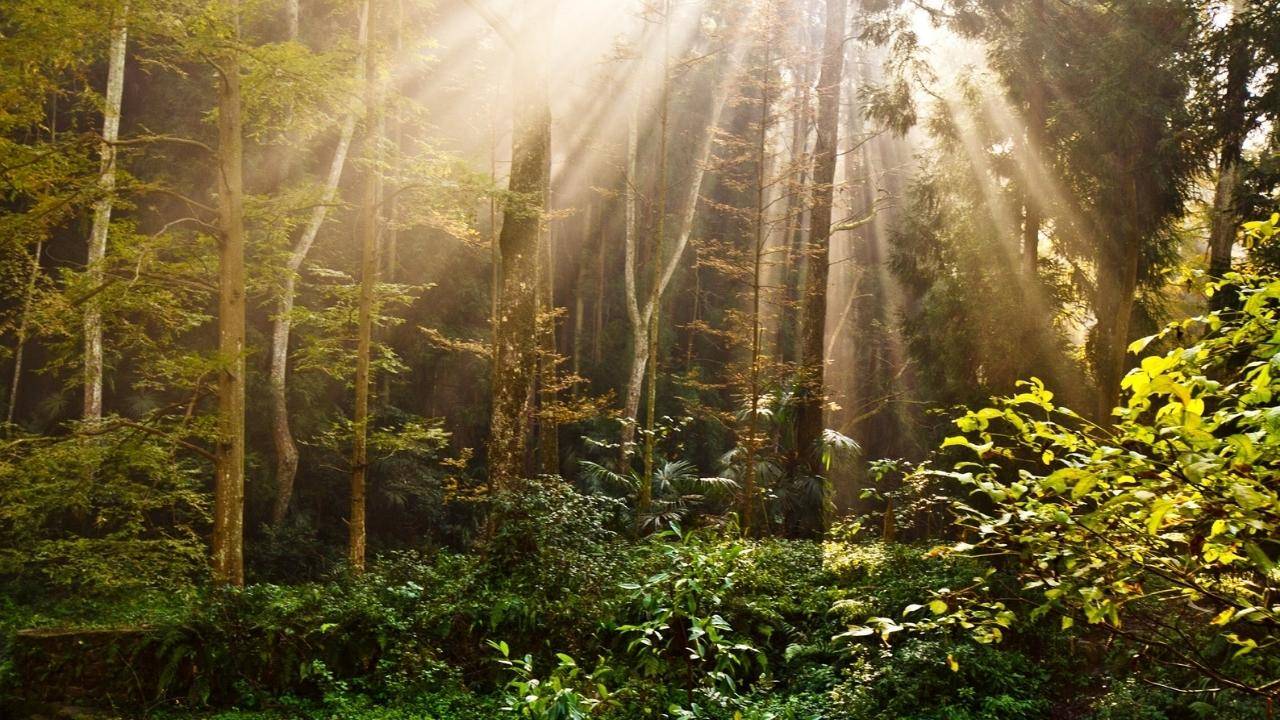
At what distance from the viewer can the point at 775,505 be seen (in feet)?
39.0

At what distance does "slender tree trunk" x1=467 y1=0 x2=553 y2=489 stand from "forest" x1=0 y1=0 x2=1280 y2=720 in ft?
0.16

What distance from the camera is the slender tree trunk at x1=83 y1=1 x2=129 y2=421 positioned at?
6004 mm

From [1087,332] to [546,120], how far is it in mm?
8115

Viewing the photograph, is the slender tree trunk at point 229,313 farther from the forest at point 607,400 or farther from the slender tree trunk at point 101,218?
the slender tree trunk at point 101,218

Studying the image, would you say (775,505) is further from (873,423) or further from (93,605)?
(873,423)

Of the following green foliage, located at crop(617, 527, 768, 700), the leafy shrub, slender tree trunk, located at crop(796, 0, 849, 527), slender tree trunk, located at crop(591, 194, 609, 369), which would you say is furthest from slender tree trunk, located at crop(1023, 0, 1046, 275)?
slender tree trunk, located at crop(591, 194, 609, 369)

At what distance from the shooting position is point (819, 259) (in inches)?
439

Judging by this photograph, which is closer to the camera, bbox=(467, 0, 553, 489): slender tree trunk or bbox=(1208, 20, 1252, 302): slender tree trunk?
bbox=(467, 0, 553, 489): slender tree trunk

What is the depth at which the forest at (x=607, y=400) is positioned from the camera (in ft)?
7.46

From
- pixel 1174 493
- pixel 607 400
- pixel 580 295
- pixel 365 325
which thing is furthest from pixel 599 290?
pixel 1174 493

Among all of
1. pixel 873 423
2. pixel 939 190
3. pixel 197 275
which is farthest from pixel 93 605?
pixel 873 423

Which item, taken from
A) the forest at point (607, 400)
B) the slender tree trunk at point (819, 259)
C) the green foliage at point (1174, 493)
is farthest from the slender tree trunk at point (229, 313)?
the slender tree trunk at point (819, 259)

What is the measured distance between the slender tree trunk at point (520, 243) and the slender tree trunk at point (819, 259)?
4230mm

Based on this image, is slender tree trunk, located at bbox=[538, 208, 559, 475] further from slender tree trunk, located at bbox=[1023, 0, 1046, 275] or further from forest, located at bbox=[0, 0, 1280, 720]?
slender tree trunk, located at bbox=[1023, 0, 1046, 275]
